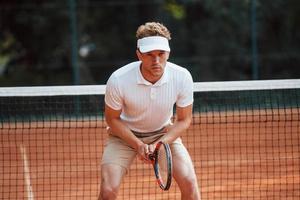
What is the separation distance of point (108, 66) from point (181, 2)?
3159 mm

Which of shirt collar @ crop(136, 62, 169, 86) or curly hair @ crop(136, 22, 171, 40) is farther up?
curly hair @ crop(136, 22, 171, 40)

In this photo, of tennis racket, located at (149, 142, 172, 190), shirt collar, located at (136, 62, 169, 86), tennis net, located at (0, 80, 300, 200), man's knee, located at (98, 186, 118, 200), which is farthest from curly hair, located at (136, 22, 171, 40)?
tennis net, located at (0, 80, 300, 200)

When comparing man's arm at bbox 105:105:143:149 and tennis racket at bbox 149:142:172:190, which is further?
man's arm at bbox 105:105:143:149

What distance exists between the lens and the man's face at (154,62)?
202 inches

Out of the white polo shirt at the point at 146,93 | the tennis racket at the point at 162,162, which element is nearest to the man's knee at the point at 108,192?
the tennis racket at the point at 162,162

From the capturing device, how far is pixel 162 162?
5.37 meters

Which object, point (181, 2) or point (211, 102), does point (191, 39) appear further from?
point (211, 102)

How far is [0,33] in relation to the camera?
1953 cm

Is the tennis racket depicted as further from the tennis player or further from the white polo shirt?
the white polo shirt

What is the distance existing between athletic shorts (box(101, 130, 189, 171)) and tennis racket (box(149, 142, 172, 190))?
95mm

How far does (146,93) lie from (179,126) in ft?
1.18

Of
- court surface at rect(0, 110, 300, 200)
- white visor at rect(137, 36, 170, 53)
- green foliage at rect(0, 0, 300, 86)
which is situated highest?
white visor at rect(137, 36, 170, 53)

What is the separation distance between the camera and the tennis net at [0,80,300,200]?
24.3 feet

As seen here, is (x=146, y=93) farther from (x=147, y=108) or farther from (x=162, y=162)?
(x=162, y=162)
